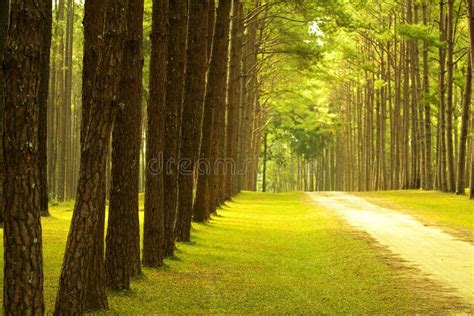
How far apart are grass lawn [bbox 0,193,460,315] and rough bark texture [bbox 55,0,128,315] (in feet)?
4.95

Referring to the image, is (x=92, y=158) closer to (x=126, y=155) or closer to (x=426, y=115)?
(x=126, y=155)

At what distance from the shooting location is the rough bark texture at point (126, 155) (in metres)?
11.6

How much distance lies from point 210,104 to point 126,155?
430 inches

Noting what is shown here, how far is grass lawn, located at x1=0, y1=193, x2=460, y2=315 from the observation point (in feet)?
35.6

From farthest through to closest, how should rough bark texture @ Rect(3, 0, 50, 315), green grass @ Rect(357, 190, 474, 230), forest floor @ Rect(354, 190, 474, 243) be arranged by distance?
green grass @ Rect(357, 190, 474, 230) < forest floor @ Rect(354, 190, 474, 243) < rough bark texture @ Rect(3, 0, 50, 315)

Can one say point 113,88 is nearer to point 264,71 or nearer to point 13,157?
point 13,157

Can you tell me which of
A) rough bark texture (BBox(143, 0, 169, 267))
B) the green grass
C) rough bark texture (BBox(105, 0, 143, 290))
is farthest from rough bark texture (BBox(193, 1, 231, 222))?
rough bark texture (BBox(105, 0, 143, 290))

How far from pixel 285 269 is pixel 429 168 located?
29.6 meters

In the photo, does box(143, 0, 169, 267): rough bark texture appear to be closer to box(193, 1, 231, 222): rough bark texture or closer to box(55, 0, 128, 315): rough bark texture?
box(55, 0, 128, 315): rough bark texture

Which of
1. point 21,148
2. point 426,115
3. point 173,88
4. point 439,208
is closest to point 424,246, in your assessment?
point 173,88

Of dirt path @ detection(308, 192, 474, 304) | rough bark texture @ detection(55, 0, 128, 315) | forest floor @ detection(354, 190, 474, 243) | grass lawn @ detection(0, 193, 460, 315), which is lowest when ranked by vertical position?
grass lawn @ detection(0, 193, 460, 315)

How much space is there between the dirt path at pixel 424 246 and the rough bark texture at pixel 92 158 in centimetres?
563

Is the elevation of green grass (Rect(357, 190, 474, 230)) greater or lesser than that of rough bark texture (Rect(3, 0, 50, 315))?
lesser

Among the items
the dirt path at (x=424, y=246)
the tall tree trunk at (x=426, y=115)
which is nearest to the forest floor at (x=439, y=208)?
the dirt path at (x=424, y=246)
